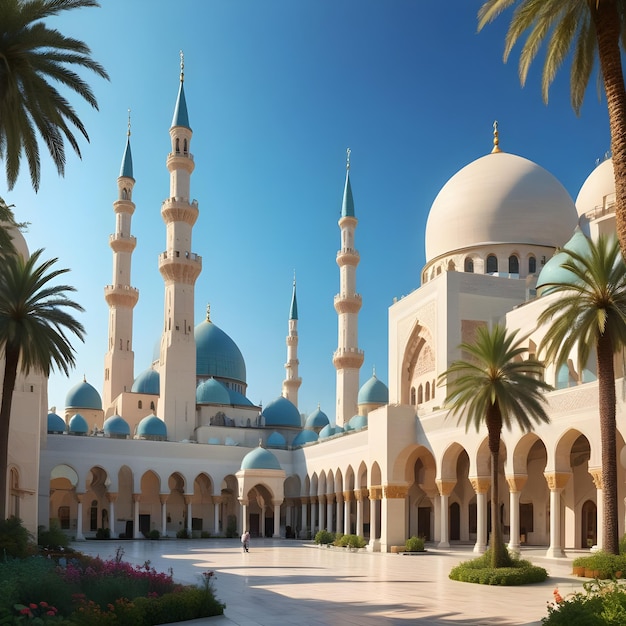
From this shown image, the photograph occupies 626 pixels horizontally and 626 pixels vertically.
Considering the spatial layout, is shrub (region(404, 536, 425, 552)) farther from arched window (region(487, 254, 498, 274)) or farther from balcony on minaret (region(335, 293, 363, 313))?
balcony on minaret (region(335, 293, 363, 313))

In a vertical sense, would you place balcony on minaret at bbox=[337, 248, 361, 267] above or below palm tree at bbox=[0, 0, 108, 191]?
above

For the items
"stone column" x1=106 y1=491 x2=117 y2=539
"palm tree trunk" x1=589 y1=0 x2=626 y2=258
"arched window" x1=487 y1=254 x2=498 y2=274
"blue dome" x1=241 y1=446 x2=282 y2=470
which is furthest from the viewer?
"blue dome" x1=241 y1=446 x2=282 y2=470

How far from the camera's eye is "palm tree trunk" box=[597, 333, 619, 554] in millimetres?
18609

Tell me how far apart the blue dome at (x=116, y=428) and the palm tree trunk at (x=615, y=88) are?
38614mm

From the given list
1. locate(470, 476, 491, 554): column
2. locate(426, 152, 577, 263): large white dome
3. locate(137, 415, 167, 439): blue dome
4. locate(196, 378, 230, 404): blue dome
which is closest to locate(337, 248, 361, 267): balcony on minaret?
locate(426, 152, 577, 263): large white dome

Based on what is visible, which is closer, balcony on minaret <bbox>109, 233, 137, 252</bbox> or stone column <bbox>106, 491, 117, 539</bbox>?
stone column <bbox>106, 491, 117, 539</bbox>

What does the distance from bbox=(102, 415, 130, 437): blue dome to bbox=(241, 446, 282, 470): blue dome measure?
6649mm

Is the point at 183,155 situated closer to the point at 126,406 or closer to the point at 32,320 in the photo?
the point at 126,406

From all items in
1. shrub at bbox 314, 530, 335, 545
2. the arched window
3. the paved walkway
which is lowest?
shrub at bbox 314, 530, 335, 545

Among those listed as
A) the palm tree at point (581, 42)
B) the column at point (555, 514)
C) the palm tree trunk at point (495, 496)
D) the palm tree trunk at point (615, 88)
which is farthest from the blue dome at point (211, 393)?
the palm tree trunk at point (615, 88)

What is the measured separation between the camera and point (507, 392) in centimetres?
2172

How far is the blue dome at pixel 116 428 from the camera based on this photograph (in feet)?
153

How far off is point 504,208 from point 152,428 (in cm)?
2211

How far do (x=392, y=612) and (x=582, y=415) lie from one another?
13519 mm
